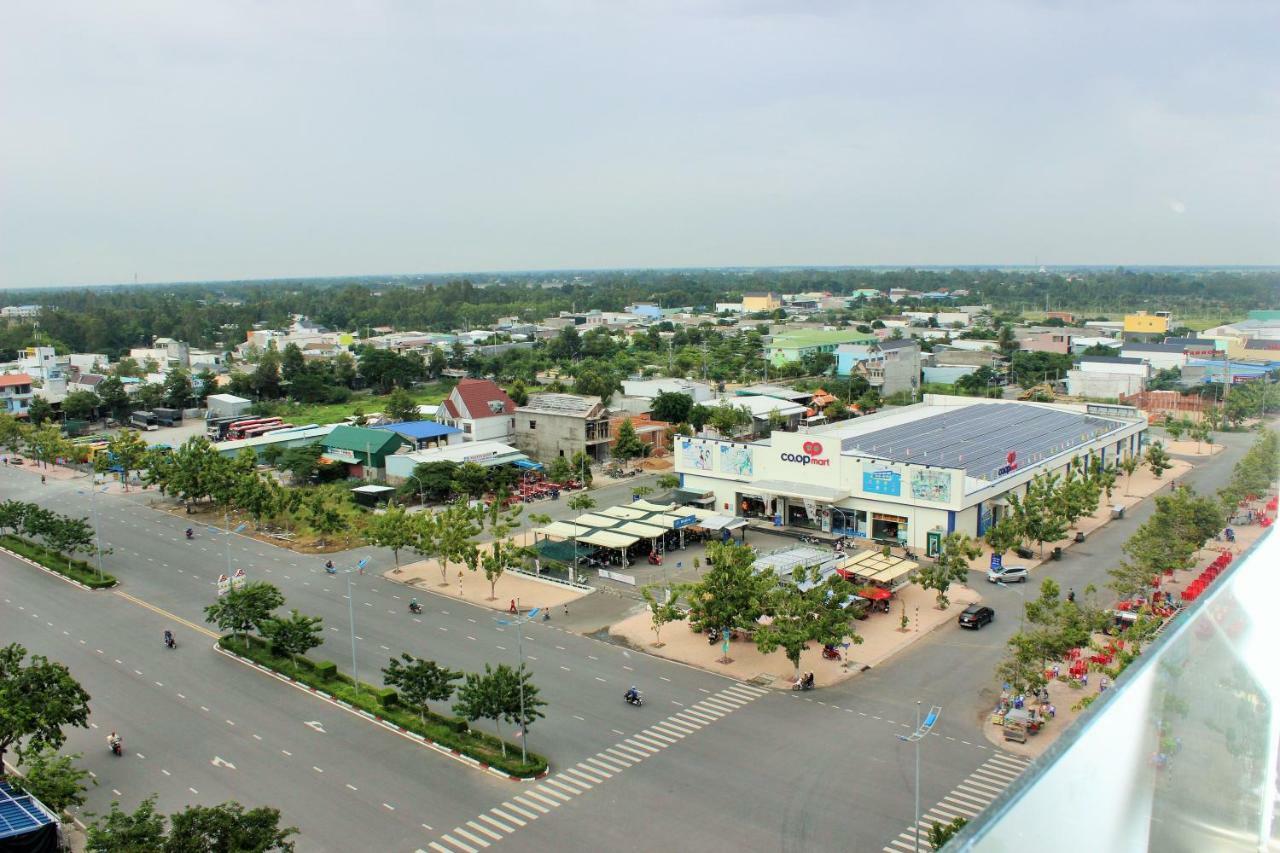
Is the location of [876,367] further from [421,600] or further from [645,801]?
[645,801]

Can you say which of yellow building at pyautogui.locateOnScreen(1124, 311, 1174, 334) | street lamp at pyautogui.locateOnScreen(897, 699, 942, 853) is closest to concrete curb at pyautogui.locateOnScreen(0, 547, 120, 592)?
street lamp at pyautogui.locateOnScreen(897, 699, 942, 853)

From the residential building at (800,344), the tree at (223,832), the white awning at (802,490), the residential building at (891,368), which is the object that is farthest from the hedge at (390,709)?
the residential building at (800,344)

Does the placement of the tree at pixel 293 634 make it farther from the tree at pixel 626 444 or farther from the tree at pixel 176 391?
the tree at pixel 176 391

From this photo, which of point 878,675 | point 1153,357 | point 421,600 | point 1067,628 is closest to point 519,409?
point 421,600

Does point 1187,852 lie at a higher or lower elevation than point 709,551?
higher

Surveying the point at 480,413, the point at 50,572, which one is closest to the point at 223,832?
the point at 50,572

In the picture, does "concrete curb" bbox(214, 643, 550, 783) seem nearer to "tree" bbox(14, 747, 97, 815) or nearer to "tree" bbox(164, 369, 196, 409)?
"tree" bbox(14, 747, 97, 815)
